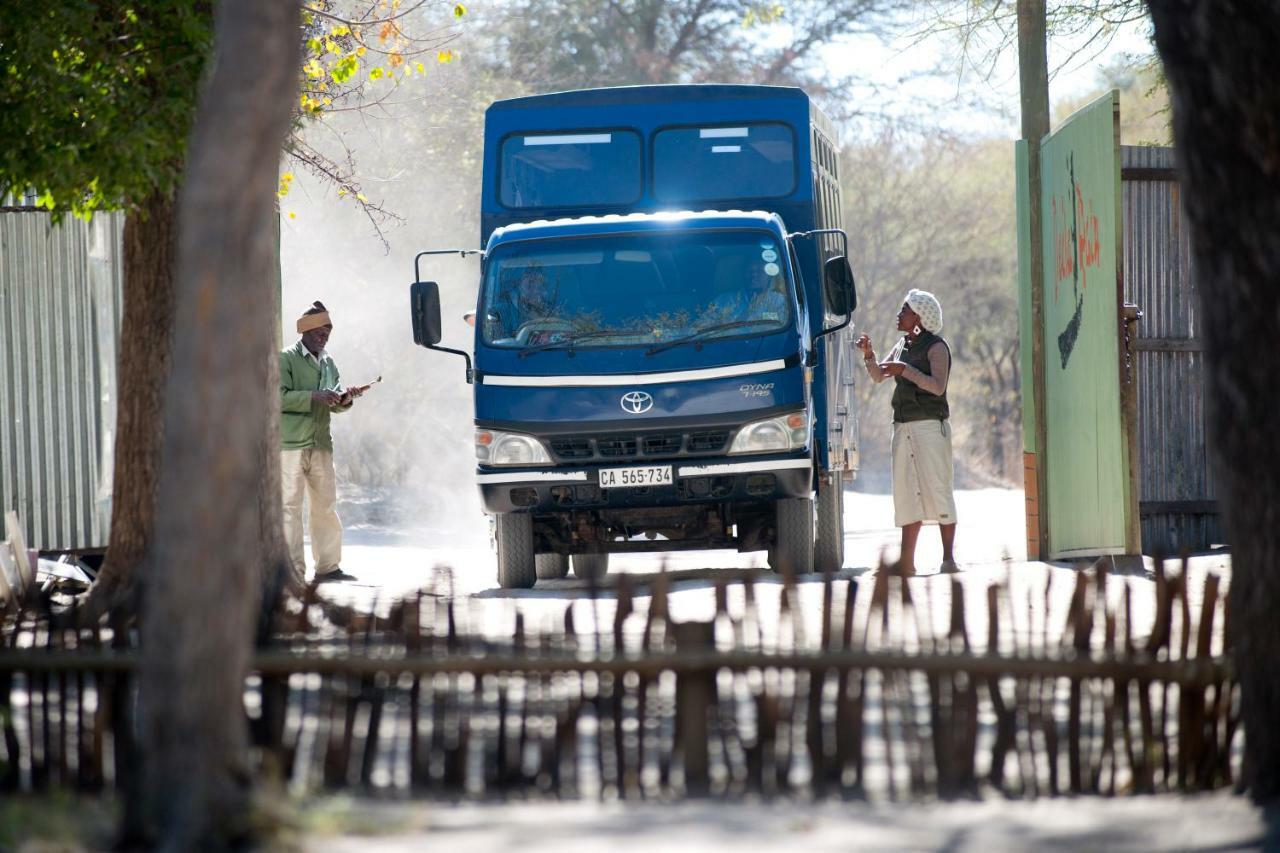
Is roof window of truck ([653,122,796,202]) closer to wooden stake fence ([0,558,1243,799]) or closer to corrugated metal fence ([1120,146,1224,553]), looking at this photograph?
corrugated metal fence ([1120,146,1224,553])

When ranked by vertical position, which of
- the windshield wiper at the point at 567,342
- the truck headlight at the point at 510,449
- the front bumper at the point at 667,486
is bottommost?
the front bumper at the point at 667,486

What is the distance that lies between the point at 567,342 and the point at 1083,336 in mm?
3302

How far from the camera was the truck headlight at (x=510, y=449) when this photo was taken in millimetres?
12125

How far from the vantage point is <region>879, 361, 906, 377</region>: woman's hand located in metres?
12.4

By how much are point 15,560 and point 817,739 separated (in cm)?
711

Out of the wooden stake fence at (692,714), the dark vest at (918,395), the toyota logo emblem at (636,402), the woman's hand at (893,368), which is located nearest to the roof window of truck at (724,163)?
the dark vest at (918,395)

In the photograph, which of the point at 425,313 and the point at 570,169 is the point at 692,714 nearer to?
the point at 425,313

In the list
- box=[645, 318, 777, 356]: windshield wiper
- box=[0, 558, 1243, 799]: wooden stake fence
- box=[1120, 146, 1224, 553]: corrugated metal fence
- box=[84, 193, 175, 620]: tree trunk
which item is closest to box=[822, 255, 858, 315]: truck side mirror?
box=[645, 318, 777, 356]: windshield wiper

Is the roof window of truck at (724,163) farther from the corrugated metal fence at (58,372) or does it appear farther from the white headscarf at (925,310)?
the corrugated metal fence at (58,372)

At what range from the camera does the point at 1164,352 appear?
14.0m

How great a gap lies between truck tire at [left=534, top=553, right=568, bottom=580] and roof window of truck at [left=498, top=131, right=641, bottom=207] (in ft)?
8.73

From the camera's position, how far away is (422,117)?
117 feet

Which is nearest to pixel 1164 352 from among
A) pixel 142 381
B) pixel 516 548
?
pixel 516 548

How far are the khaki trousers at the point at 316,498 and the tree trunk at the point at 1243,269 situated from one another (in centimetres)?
883
